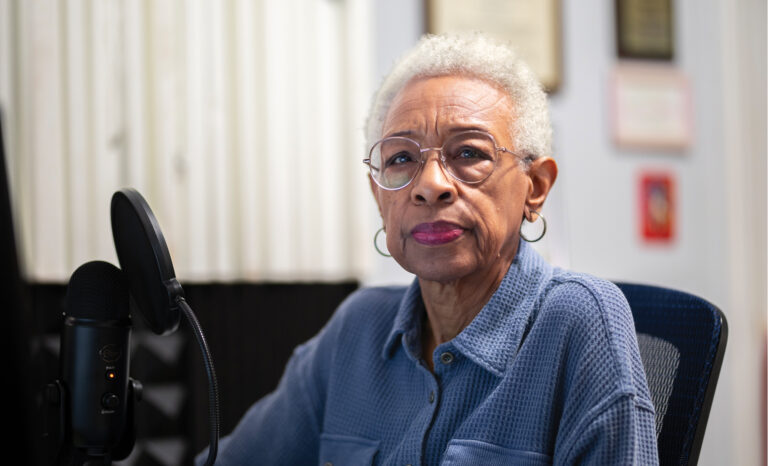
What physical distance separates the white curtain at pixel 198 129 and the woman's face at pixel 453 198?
3.62 feet

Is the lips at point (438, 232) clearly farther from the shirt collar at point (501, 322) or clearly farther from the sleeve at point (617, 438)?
the sleeve at point (617, 438)

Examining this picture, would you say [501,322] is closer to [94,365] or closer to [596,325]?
[596,325]

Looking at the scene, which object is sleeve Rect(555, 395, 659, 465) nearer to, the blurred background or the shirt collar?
the shirt collar

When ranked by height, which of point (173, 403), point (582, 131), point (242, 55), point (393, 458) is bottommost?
point (173, 403)

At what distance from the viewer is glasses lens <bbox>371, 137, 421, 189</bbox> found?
1.17 meters

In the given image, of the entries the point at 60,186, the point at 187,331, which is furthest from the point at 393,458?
the point at 60,186

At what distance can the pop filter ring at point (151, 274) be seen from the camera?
0.91 metres

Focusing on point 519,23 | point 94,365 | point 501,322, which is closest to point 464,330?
point 501,322

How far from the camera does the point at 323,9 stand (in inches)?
90.7

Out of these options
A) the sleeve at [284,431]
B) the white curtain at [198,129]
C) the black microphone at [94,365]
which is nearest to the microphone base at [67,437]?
the black microphone at [94,365]

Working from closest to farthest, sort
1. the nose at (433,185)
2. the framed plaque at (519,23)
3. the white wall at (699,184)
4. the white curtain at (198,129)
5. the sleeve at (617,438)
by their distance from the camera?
the sleeve at (617,438) → the nose at (433,185) → the white curtain at (198,129) → the framed plaque at (519,23) → the white wall at (699,184)

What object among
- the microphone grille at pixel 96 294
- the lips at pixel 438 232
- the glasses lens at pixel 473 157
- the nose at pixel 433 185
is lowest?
the microphone grille at pixel 96 294

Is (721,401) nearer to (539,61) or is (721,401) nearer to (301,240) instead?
(539,61)

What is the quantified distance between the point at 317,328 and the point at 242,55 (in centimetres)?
87
